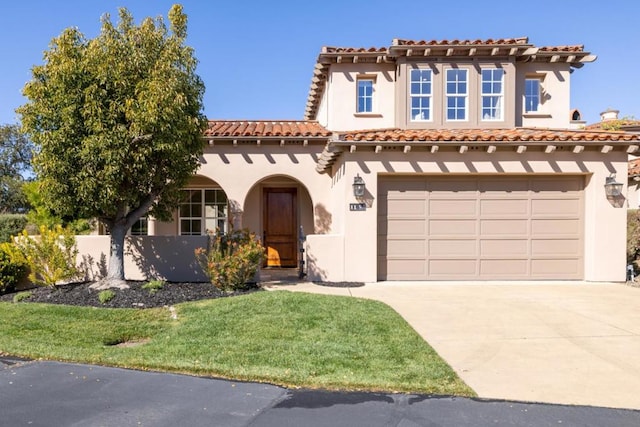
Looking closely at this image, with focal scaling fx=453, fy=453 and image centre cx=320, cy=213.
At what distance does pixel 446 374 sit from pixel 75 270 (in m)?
8.86

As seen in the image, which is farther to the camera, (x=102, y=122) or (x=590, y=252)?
(x=590, y=252)

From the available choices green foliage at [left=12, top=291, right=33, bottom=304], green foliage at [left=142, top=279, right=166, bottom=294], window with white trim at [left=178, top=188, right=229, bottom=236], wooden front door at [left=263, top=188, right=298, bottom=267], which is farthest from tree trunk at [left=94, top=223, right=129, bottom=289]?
wooden front door at [left=263, top=188, right=298, bottom=267]

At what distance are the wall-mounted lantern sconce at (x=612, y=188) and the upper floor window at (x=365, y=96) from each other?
6551 mm

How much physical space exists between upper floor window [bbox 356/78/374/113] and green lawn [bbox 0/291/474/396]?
713 centimetres

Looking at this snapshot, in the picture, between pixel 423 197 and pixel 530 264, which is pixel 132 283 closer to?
pixel 423 197

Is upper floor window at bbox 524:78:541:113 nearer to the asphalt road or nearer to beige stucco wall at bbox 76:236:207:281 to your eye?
beige stucco wall at bbox 76:236:207:281

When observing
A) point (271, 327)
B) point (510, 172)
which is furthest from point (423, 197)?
point (271, 327)

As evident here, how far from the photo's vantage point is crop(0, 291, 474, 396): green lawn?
4781 mm

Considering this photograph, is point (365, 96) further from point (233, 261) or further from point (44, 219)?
point (44, 219)

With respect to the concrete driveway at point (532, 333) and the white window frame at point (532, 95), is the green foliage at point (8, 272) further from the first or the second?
the white window frame at point (532, 95)

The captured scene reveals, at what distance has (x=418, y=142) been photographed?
1064 centimetres

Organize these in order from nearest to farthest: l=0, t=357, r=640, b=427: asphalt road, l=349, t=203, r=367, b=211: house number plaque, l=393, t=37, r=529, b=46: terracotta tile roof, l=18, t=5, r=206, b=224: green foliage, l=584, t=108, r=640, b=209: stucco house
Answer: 1. l=0, t=357, r=640, b=427: asphalt road
2. l=18, t=5, r=206, b=224: green foliage
3. l=349, t=203, r=367, b=211: house number plaque
4. l=393, t=37, r=529, b=46: terracotta tile roof
5. l=584, t=108, r=640, b=209: stucco house

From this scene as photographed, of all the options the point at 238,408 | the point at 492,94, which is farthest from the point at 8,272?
the point at 492,94

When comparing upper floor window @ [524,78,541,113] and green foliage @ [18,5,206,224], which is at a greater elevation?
upper floor window @ [524,78,541,113]
